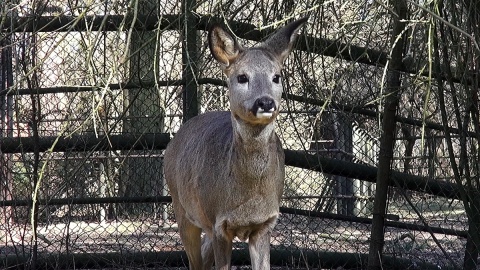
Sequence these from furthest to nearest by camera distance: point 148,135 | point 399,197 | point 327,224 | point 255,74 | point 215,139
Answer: point 327,224 → point 399,197 → point 148,135 → point 215,139 → point 255,74

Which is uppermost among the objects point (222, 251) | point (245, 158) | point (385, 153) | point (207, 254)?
point (245, 158)

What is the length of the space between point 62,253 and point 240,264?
162cm

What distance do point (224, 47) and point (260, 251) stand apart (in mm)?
1385

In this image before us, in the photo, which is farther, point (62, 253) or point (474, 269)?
point (62, 253)

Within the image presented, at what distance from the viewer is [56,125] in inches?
351

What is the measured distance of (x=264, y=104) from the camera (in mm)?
5145

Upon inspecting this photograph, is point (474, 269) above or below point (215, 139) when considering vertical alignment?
below

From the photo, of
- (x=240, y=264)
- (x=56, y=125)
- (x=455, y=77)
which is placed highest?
(x=455, y=77)

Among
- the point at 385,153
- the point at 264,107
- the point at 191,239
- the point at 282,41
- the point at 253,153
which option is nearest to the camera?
the point at 264,107

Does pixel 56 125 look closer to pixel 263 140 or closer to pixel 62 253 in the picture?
pixel 62 253

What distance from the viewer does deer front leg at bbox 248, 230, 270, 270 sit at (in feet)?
19.2

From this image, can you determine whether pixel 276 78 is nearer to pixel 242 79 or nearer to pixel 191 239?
pixel 242 79

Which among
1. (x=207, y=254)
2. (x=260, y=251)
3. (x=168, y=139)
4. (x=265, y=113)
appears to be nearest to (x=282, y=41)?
(x=265, y=113)

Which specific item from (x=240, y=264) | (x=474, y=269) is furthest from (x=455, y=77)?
(x=240, y=264)
